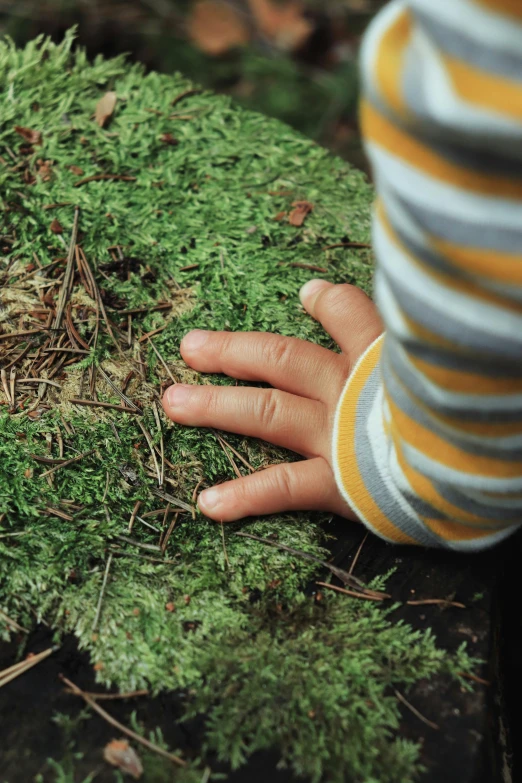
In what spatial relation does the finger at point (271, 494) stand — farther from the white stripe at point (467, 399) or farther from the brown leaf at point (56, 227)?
the brown leaf at point (56, 227)

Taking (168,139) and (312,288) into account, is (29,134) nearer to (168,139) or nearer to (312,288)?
(168,139)

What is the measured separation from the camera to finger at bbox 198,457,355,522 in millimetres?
1323

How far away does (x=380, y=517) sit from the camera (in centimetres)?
126

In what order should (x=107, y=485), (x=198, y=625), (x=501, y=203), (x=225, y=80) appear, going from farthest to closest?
(x=225, y=80) < (x=107, y=485) < (x=198, y=625) < (x=501, y=203)

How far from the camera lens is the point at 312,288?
1.62 m

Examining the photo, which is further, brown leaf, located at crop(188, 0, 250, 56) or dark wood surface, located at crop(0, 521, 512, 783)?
brown leaf, located at crop(188, 0, 250, 56)

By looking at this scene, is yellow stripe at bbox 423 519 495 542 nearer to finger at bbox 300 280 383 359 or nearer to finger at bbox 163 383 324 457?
finger at bbox 163 383 324 457

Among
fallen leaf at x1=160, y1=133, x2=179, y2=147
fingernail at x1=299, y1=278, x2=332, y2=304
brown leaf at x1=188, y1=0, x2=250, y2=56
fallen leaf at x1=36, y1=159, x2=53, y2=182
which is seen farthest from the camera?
brown leaf at x1=188, y1=0, x2=250, y2=56

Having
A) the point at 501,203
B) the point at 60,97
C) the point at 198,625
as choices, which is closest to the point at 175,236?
the point at 60,97

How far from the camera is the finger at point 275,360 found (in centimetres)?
147

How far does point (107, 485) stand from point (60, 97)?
3.82 ft

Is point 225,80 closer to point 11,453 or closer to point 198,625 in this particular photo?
point 11,453

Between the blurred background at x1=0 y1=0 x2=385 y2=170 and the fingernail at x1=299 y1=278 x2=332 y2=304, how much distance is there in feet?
6.34

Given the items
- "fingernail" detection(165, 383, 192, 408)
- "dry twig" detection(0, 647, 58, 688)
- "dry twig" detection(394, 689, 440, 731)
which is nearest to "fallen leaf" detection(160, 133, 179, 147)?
"fingernail" detection(165, 383, 192, 408)
